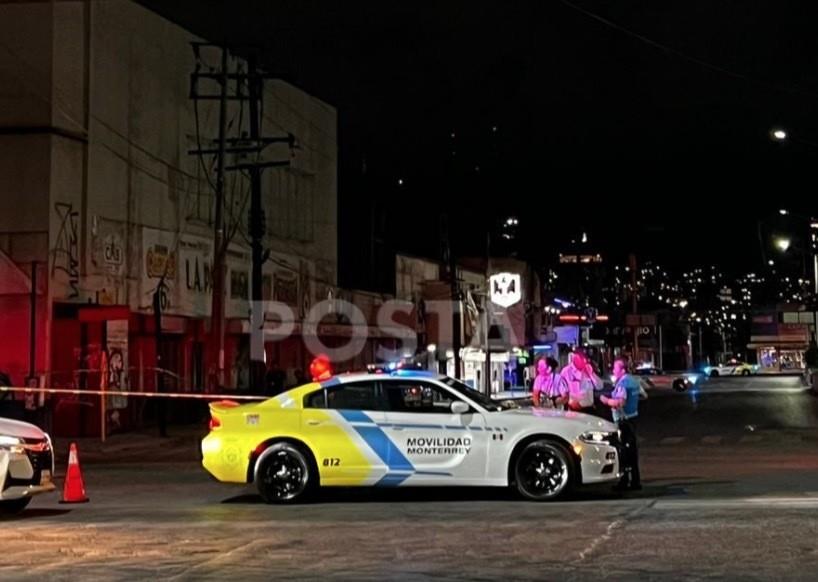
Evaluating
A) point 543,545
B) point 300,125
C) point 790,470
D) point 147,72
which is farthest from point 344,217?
point 543,545

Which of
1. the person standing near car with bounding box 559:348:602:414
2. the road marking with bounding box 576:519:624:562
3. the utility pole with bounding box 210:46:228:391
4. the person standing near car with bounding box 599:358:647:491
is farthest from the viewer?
the utility pole with bounding box 210:46:228:391

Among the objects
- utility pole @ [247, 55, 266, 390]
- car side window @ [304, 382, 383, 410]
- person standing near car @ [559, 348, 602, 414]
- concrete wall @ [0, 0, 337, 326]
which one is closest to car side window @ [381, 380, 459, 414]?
car side window @ [304, 382, 383, 410]

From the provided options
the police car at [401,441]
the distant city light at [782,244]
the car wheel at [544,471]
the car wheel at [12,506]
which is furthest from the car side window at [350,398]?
the distant city light at [782,244]

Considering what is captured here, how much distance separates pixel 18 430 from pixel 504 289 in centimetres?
4189

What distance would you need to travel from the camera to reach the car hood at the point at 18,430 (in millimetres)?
13399

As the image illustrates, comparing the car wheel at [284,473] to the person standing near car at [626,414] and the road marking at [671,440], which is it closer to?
the person standing near car at [626,414]

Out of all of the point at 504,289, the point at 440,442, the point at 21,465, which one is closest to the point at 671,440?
the point at 440,442

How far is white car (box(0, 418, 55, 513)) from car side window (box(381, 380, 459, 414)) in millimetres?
4014

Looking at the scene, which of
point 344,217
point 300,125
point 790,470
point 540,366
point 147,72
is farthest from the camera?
point 344,217

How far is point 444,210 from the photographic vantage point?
196 feet

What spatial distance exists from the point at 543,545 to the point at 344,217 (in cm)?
4580

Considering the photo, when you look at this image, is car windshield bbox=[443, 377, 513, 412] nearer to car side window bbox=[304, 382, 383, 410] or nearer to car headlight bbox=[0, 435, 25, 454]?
car side window bbox=[304, 382, 383, 410]

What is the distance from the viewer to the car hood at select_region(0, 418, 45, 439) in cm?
1340

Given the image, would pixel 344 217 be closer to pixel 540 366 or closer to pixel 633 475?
pixel 540 366
